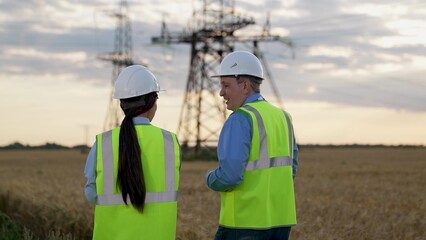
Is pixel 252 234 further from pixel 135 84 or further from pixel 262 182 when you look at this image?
pixel 135 84

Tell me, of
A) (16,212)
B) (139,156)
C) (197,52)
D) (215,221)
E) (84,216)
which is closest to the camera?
(139,156)

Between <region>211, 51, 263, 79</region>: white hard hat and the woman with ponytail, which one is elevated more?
<region>211, 51, 263, 79</region>: white hard hat

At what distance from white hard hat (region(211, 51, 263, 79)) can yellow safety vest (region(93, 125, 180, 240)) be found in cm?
77

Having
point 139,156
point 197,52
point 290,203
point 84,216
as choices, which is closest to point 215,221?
point 84,216

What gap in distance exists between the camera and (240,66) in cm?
559

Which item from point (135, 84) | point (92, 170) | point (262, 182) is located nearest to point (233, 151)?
point (262, 182)

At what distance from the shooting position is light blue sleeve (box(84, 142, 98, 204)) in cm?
507

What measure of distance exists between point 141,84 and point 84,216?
762cm

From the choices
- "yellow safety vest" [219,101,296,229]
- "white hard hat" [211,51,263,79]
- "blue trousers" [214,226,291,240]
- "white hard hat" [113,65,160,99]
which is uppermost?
"white hard hat" [211,51,263,79]

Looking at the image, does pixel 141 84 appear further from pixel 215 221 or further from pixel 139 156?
pixel 215 221

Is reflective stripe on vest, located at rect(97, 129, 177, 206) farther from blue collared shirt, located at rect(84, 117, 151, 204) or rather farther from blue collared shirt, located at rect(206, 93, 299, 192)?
blue collared shirt, located at rect(206, 93, 299, 192)

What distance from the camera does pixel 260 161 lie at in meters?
5.40

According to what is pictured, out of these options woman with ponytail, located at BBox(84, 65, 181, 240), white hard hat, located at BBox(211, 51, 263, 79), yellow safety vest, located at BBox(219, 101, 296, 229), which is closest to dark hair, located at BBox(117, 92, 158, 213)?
woman with ponytail, located at BBox(84, 65, 181, 240)

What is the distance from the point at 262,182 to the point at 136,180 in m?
0.93
